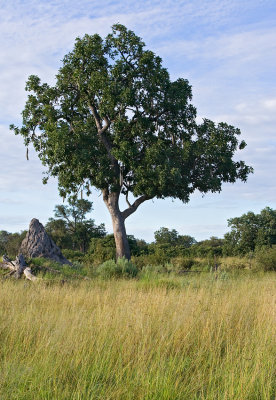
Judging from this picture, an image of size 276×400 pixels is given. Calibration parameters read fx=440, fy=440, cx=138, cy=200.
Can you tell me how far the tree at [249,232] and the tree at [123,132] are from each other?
8235mm

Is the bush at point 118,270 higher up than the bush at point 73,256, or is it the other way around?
the bush at point 73,256

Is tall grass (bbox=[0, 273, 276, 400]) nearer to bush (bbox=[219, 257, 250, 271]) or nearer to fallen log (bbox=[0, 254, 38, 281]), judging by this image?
fallen log (bbox=[0, 254, 38, 281])

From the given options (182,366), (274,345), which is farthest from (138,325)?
(274,345)

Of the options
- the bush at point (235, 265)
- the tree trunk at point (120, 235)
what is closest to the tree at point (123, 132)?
the tree trunk at point (120, 235)

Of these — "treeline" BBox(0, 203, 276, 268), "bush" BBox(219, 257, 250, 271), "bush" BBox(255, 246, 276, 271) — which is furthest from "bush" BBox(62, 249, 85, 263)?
"bush" BBox(255, 246, 276, 271)

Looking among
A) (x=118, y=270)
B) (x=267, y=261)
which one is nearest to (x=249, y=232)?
(x=267, y=261)

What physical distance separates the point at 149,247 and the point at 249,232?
9.25 metres

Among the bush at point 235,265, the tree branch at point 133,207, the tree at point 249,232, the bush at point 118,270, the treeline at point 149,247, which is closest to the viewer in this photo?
the bush at point 118,270

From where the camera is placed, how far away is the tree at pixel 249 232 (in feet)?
118

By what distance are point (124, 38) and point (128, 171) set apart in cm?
830

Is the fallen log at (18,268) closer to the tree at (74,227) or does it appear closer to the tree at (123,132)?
the tree at (123,132)

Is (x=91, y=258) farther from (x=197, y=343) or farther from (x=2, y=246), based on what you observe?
(x=197, y=343)

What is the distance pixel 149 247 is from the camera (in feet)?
133

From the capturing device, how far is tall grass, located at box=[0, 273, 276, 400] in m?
4.93
